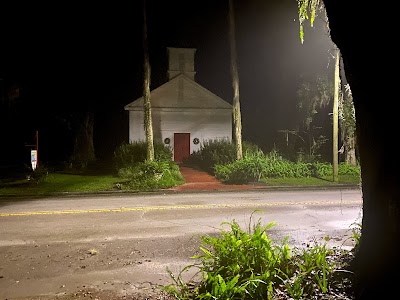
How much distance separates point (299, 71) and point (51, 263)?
78.9ft

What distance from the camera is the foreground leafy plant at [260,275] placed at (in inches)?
171

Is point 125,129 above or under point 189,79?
under

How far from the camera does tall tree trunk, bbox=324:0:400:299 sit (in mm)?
3281

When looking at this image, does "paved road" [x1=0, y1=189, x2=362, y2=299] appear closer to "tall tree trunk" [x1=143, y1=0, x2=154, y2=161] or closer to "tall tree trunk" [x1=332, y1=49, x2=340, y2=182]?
"tall tree trunk" [x1=332, y1=49, x2=340, y2=182]

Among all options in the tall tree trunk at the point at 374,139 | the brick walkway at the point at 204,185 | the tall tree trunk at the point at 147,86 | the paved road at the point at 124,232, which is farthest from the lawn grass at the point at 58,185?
the tall tree trunk at the point at 374,139

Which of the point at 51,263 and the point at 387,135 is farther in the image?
the point at 51,263

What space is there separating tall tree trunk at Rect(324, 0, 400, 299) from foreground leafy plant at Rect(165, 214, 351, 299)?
59cm

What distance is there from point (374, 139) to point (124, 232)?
6297 millimetres

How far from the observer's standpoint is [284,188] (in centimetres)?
→ 1795

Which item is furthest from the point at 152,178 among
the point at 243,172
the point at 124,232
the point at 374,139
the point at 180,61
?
the point at 374,139

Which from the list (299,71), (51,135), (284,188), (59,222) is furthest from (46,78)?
(59,222)

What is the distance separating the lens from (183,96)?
94.1ft

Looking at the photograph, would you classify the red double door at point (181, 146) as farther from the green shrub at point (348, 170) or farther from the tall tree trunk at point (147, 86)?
the green shrub at point (348, 170)

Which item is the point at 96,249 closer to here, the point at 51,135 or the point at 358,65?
the point at 358,65
